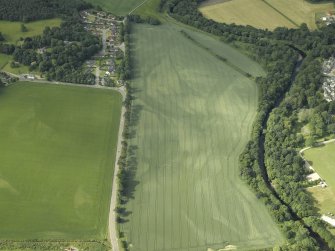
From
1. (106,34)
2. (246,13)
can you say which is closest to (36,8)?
(106,34)

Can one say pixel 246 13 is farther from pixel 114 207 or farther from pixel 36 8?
pixel 114 207

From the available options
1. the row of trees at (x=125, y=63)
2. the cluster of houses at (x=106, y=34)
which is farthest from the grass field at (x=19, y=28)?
the row of trees at (x=125, y=63)

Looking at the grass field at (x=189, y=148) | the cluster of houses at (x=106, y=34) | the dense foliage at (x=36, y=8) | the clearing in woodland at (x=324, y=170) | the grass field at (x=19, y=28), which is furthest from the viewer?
the dense foliage at (x=36, y=8)

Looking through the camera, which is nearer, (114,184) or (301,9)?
(114,184)

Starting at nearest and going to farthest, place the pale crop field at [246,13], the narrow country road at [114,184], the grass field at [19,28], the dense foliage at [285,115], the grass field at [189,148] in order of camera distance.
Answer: the narrow country road at [114,184] < the grass field at [189,148] < the dense foliage at [285,115] < the grass field at [19,28] < the pale crop field at [246,13]

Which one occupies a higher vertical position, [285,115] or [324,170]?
[285,115]

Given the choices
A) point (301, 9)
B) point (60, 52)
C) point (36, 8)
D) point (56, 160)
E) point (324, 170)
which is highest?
point (301, 9)

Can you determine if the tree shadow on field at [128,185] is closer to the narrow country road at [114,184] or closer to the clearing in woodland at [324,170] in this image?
the narrow country road at [114,184]
